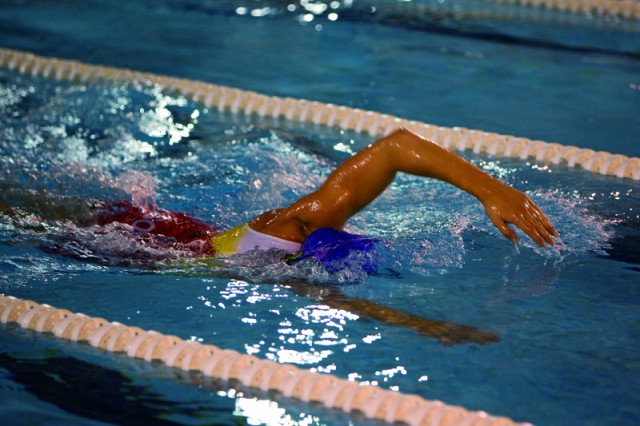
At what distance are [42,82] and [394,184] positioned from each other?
9.60 ft

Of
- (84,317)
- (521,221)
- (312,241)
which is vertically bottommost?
(84,317)

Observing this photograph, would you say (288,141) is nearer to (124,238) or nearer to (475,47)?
(124,238)

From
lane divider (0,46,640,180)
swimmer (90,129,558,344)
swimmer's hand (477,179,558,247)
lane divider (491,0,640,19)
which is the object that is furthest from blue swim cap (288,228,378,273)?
lane divider (491,0,640,19)

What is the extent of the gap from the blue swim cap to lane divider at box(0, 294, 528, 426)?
520 millimetres

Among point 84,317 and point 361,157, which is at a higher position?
point 361,157

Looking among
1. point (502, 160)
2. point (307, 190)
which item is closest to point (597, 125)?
point (502, 160)

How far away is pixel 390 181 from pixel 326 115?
2.50 meters

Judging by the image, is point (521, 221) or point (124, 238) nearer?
point (521, 221)

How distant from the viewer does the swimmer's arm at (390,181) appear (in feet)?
9.00

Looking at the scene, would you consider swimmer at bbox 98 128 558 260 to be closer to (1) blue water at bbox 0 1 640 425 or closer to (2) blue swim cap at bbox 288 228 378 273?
(2) blue swim cap at bbox 288 228 378 273

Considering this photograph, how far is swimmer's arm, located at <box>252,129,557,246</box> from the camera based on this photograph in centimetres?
274

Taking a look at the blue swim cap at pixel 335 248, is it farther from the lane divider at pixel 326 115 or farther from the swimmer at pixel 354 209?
the lane divider at pixel 326 115

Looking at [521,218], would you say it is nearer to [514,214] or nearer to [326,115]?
[514,214]

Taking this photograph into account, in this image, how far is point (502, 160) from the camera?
4.81 meters
